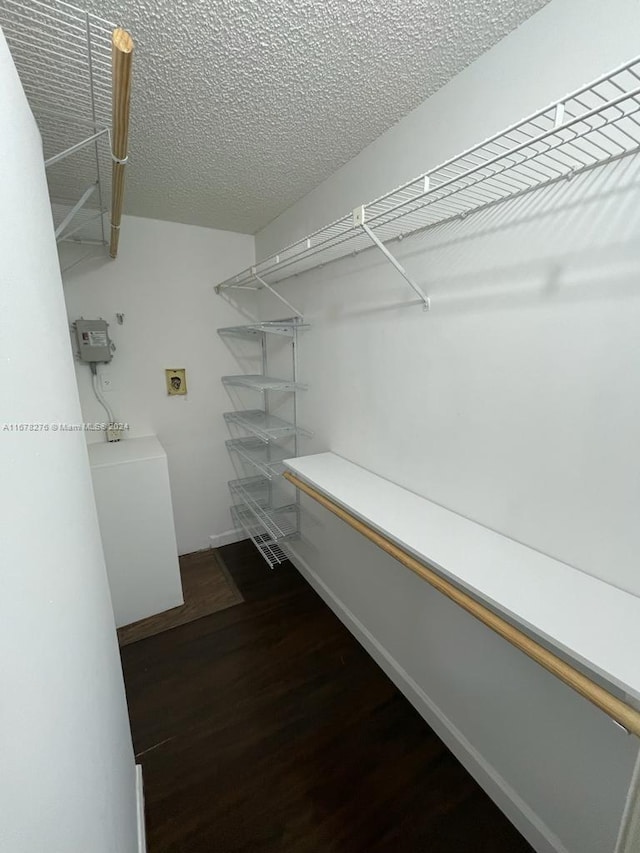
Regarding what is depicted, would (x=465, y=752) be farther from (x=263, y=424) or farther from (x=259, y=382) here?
(x=259, y=382)

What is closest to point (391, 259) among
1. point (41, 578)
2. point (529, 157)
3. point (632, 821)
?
point (529, 157)

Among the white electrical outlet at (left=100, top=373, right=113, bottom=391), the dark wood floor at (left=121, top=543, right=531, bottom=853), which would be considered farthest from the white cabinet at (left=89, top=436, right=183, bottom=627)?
the white electrical outlet at (left=100, top=373, right=113, bottom=391)

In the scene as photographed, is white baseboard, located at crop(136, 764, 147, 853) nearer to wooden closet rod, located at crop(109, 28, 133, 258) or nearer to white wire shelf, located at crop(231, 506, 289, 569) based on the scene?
white wire shelf, located at crop(231, 506, 289, 569)

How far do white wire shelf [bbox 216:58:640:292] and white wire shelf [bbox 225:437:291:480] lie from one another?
148 cm

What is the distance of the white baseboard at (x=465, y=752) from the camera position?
1133mm

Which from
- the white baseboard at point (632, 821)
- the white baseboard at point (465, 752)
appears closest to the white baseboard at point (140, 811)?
the white baseboard at point (465, 752)

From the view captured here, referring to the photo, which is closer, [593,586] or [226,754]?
[593,586]

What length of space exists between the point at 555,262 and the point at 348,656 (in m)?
1.98

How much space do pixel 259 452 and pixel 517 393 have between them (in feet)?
7.01

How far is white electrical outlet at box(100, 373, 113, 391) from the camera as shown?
2.30 m

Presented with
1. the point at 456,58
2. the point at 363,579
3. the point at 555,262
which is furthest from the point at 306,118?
the point at 363,579

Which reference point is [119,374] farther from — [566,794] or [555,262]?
[566,794]

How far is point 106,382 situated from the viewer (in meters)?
2.32

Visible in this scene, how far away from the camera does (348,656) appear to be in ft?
6.09
